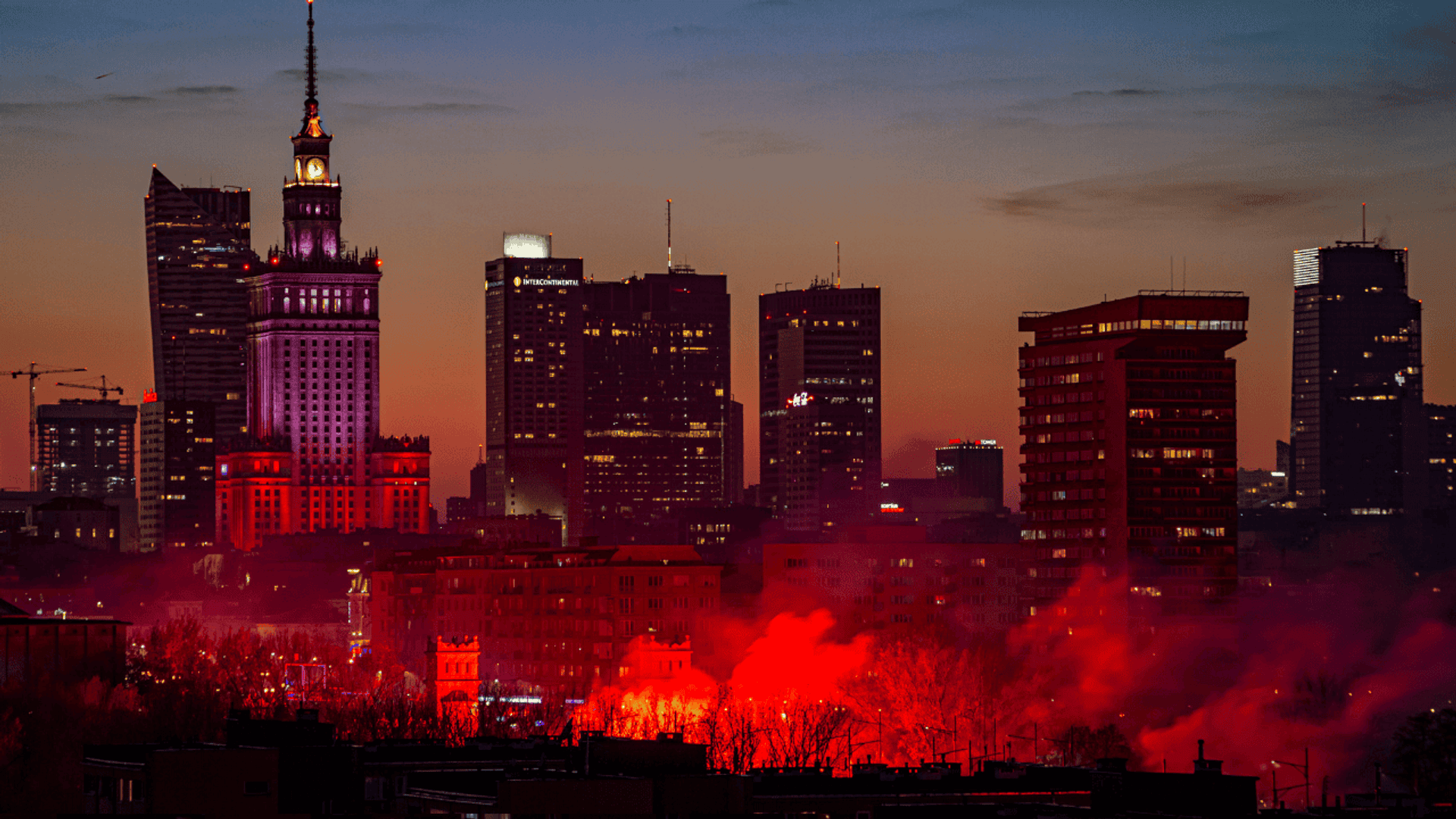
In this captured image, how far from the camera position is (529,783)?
90062 mm

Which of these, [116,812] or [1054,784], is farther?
[1054,784]

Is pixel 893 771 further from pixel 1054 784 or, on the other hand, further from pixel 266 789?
pixel 266 789

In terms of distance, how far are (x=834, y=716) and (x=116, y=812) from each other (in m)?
94.2

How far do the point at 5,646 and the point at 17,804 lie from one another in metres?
59.0

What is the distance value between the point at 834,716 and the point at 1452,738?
50378 mm

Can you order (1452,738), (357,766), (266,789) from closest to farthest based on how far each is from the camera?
(266,789) < (357,766) < (1452,738)

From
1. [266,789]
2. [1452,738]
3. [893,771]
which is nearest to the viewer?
[266,789]

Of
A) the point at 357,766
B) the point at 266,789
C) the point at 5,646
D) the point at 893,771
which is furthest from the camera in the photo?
the point at 5,646

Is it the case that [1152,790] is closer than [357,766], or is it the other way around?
[1152,790]

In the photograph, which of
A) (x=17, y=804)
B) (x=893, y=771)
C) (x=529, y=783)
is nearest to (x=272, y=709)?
(x=17, y=804)

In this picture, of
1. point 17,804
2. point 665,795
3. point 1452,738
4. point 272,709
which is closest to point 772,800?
point 665,795

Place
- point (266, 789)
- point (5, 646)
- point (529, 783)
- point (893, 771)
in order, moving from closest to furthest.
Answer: point (529, 783) → point (266, 789) → point (893, 771) → point (5, 646)

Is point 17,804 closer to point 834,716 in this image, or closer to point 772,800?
point 772,800

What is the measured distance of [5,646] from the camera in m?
183
